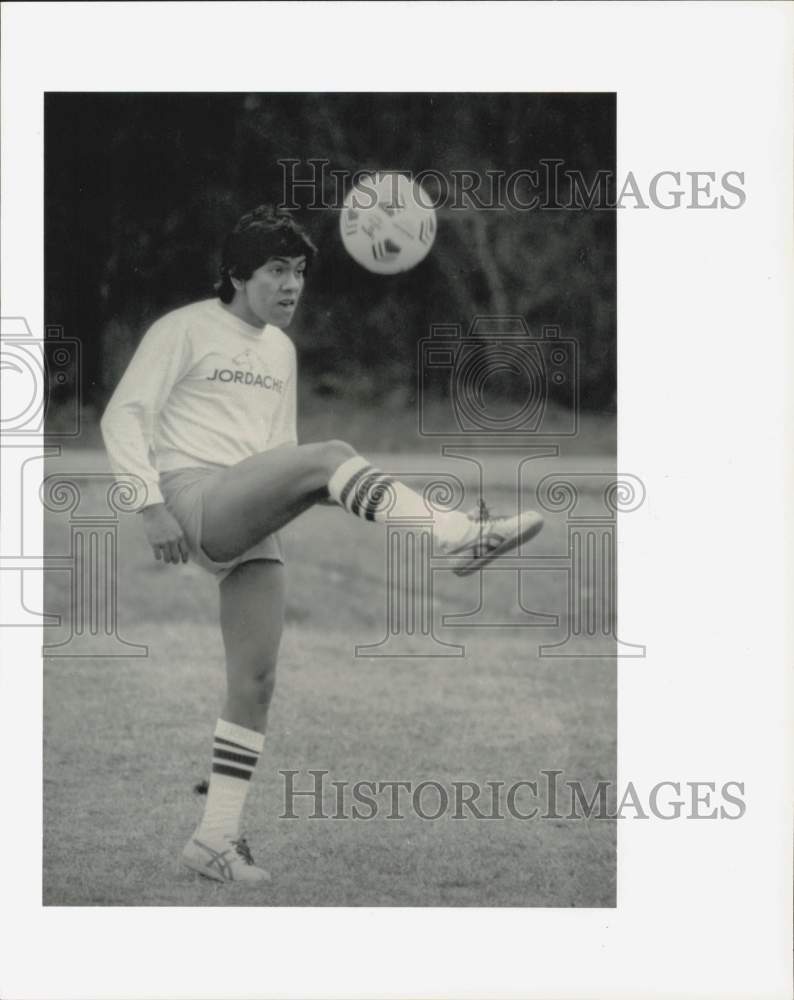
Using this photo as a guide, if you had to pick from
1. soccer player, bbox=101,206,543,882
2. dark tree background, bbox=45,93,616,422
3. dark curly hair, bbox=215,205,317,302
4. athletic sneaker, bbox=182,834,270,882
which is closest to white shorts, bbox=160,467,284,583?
soccer player, bbox=101,206,543,882

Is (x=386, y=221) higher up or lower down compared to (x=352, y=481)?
higher up

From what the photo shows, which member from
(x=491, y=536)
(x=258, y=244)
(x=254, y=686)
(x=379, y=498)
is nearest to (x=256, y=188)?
(x=258, y=244)

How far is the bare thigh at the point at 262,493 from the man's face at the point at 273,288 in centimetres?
48

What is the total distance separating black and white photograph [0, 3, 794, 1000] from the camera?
6.14 metres

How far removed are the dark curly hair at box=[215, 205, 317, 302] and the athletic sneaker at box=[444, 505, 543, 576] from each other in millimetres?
1060

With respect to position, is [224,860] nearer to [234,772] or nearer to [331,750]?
[234,772]

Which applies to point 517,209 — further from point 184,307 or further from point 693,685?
point 693,685

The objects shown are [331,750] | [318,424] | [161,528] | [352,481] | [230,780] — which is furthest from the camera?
[331,750]

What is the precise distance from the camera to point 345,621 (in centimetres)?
865

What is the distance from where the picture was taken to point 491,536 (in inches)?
247

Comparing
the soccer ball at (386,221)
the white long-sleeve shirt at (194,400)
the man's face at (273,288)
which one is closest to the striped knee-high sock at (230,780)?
the white long-sleeve shirt at (194,400)

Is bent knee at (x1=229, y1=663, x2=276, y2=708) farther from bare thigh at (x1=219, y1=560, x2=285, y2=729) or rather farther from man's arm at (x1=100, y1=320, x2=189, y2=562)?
man's arm at (x1=100, y1=320, x2=189, y2=562)

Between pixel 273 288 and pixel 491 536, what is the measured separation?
1.11 meters

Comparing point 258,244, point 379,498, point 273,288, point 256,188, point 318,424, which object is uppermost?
point 256,188
